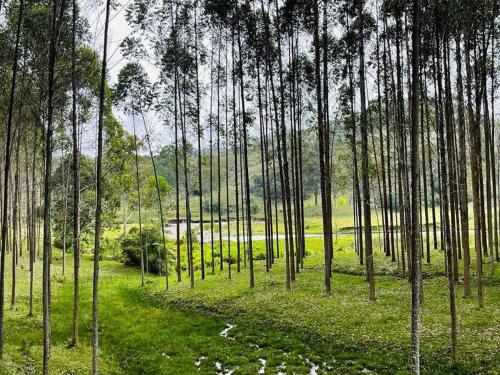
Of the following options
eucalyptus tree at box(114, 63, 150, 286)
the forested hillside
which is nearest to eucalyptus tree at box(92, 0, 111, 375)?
the forested hillside

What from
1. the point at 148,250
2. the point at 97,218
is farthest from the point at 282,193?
the point at 148,250

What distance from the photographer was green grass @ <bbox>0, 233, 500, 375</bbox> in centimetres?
1344

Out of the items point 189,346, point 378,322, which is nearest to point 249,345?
point 189,346

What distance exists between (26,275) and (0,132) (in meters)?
11.2

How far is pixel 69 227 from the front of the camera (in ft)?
140

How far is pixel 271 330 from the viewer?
17.6m

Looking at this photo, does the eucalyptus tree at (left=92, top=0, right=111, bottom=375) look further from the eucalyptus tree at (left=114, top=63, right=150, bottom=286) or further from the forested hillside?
the eucalyptus tree at (left=114, top=63, right=150, bottom=286)

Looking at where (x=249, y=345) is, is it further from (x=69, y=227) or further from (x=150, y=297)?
(x=69, y=227)

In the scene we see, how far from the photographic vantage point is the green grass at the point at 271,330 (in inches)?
529

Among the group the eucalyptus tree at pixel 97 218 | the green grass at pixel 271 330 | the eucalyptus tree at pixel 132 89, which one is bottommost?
the green grass at pixel 271 330

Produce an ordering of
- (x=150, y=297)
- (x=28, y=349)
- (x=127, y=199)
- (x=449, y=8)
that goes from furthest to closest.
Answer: (x=127, y=199)
(x=150, y=297)
(x=28, y=349)
(x=449, y=8)

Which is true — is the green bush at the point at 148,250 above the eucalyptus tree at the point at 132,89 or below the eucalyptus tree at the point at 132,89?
below

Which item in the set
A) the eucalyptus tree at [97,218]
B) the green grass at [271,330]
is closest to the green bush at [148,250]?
the green grass at [271,330]

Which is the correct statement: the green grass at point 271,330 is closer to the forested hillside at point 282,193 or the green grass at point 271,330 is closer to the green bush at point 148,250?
the forested hillside at point 282,193
